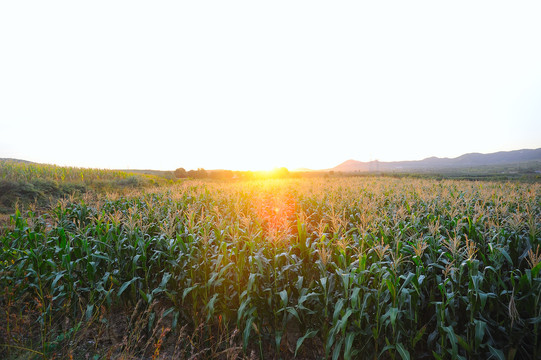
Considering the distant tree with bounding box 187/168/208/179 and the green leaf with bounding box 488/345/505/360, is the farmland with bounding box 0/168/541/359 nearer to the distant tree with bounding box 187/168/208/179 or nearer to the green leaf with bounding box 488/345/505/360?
the green leaf with bounding box 488/345/505/360

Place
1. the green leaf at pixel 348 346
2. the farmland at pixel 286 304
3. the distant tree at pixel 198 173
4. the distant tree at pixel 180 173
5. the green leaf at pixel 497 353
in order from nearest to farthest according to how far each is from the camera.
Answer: the green leaf at pixel 497 353 < the green leaf at pixel 348 346 < the farmland at pixel 286 304 < the distant tree at pixel 180 173 < the distant tree at pixel 198 173

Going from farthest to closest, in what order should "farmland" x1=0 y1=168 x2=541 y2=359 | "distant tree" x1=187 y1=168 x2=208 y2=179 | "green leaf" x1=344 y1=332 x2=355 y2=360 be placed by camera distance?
"distant tree" x1=187 y1=168 x2=208 y2=179 < "farmland" x1=0 y1=168 x2=541 y2=359 < "green leaf" x1=344 y1=332 x2=355 y2=360

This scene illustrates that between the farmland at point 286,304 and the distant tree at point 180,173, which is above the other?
the distant tree at point 180,173

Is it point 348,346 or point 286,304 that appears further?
point 286,304

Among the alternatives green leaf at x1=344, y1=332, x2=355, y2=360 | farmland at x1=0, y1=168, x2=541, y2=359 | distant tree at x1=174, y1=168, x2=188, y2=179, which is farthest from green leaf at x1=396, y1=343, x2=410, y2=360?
distant tree at x1=174, y1=168, x2=188, y2=179

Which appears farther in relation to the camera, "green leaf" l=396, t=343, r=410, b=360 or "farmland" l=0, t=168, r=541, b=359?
"farmland" l=0, t=168, r=541, b=359

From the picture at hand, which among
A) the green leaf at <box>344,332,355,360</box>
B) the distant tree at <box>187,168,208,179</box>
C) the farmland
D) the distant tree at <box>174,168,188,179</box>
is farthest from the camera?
the distant tree at <box>187,168,208,179</box>

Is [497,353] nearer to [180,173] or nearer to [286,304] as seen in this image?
Answer: [286,304]

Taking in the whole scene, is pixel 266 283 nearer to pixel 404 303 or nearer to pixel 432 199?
pixel 404 303

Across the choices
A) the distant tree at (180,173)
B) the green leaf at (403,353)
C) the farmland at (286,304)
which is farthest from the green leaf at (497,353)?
the distant tree at (180,173)

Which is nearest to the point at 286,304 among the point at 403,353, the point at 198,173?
the point at 403,353

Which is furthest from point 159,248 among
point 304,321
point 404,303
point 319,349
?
point 404,303

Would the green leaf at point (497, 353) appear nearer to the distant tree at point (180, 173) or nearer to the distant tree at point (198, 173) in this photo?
the distant tree at point (198, 173)

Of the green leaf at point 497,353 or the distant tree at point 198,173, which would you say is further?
the distant tree at point 198,173
